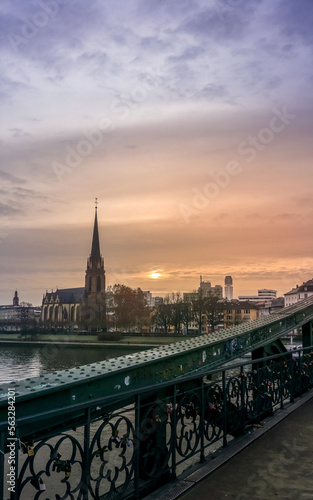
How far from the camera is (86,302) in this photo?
11538 centimetres

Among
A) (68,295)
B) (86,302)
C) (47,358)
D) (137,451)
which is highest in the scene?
(68,295)

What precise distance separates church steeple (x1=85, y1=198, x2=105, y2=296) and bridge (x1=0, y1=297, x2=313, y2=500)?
116m

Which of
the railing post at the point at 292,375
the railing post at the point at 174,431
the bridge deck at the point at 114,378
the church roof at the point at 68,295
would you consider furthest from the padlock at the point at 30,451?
the church roof at the point at 68,295

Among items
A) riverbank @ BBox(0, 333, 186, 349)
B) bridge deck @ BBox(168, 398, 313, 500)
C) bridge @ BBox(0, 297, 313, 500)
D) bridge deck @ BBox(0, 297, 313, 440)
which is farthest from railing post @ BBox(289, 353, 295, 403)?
riverbank @ BBox(0, 333, 186, 349)

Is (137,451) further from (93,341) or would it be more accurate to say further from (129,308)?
(129,308)

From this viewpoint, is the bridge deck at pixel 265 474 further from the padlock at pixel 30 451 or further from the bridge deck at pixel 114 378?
the padlock at pixel 30 451

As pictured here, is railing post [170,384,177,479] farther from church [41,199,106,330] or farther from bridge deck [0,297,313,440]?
church [41,199,106,330]

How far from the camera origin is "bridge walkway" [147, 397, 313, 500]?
4.16 m

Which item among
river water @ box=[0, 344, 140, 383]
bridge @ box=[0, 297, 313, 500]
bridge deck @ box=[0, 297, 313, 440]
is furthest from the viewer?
river water @ box=[0, 344, 140, 383]

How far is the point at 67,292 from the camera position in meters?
146

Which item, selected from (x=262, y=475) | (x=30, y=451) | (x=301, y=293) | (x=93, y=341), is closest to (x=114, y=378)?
(x=30, y=451)

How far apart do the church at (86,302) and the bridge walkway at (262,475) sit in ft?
289

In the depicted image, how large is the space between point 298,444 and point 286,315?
4424 mm

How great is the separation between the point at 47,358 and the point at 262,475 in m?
54.3
